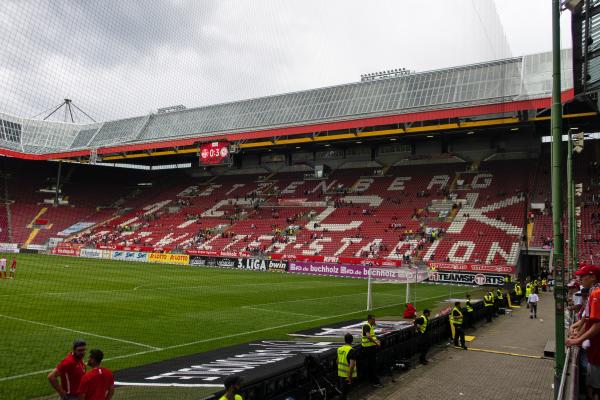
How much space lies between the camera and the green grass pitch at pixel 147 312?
40.2ft

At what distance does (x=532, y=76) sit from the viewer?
43000mm

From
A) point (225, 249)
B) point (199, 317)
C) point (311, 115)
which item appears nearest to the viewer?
point (199, 317)

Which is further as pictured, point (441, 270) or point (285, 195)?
point (285, 195)

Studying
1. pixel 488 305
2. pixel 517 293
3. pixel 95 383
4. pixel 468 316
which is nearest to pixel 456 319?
pixel 468 316

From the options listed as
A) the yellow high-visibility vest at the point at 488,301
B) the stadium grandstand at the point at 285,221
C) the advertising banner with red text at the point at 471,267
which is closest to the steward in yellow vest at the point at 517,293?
the stadium grandstand at the point at 285,221

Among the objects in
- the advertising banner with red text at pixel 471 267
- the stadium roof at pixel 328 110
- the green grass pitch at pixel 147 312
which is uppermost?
the stadium roof at pixel 328 110

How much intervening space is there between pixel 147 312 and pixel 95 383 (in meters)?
14.1

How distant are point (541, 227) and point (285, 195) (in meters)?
29.5

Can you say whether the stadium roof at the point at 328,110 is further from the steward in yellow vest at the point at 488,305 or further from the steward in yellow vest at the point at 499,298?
the steward in yellow vest at the point at 488,305

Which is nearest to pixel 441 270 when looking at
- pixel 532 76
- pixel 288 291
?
→ pixel 288 291

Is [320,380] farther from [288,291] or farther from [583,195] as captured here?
[583,195]

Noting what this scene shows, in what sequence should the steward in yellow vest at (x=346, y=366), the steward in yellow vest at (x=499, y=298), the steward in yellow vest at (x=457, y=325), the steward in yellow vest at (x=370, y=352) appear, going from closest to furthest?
the steward in yellow vest at (x=346, y=366) < the steward in yellow vest at (x=370, y=352) < the steward in yellow vest at (x=457, y=325) < the steward in yellow vest at (x=499, y=298)

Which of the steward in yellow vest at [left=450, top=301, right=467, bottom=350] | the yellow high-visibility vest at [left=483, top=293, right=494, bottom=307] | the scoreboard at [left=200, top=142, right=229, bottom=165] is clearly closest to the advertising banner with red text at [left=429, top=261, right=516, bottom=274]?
the yellow high-visibility vest at [left=483, top=293, right=494, bottom=307]

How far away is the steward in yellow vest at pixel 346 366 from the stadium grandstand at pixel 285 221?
0.29 m
